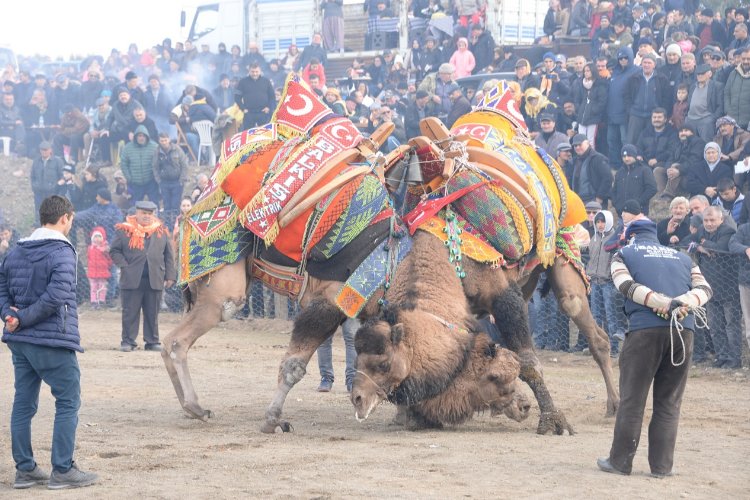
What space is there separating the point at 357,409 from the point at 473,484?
1059 mm

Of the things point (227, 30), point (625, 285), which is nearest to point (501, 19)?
point (227, 30)

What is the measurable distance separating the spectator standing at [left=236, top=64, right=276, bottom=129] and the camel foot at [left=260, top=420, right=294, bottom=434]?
12395mm

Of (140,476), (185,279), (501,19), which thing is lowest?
(140,476)

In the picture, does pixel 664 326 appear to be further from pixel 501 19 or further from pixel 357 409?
pixel 501 19

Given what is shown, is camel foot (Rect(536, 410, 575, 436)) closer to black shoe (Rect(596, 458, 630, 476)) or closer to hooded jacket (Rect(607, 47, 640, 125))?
black shoe (Rect(596, 458, 630, 476))

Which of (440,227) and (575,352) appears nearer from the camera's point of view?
(440,227)

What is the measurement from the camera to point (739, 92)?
14453 mm

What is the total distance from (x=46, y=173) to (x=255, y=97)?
500 centimetres

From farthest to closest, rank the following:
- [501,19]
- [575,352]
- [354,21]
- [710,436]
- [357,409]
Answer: [354,21], [501,19], [575,352], [710,436], [357,409]

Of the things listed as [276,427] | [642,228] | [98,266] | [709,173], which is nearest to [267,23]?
[98,266]

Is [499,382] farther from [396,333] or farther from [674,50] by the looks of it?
[674,50]

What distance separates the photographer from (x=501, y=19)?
2377 centimetres

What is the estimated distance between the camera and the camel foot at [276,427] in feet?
27.0

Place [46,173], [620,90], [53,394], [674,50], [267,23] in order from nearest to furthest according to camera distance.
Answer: [53,394], [674,50], [620,90], [46,173], [267,23]
